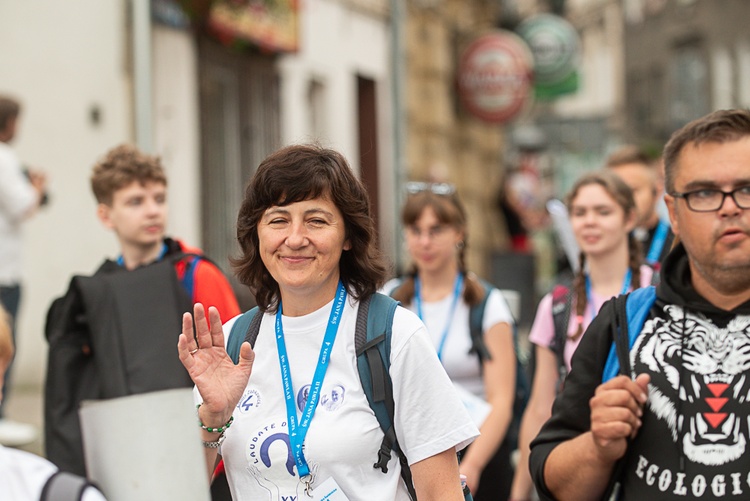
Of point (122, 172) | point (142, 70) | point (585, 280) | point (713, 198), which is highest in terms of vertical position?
point (142, 70)

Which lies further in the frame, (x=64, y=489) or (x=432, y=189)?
(x=432, y=189)

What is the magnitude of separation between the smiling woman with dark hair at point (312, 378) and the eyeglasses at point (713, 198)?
0.79 meters

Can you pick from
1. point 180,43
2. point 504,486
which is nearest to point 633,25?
point 180,43

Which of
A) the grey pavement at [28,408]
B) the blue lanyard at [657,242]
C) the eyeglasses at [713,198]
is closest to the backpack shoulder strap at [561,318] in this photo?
the blue lanyard at [657,242]

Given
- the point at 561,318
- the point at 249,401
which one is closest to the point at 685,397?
the point at 249,401

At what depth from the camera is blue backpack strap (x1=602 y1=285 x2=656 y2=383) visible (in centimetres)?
318

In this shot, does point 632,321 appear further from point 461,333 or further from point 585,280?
point 461,333

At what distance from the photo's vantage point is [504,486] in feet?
19.9

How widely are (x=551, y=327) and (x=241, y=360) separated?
8.03 ft

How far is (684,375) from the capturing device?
3.06 meters

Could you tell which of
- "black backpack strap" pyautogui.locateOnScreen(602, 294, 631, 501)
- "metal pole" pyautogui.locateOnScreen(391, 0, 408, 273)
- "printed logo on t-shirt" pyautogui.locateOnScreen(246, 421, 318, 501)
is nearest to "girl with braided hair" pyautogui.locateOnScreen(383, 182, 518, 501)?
"printed logo on t-shirt" pyautogui.locateOnScreen(246, 421, 318, 501)

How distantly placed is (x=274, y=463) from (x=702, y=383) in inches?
43.8

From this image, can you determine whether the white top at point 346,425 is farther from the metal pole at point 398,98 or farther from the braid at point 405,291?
the metal pole at point 398,98

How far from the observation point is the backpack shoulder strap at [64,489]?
8.35 ft
